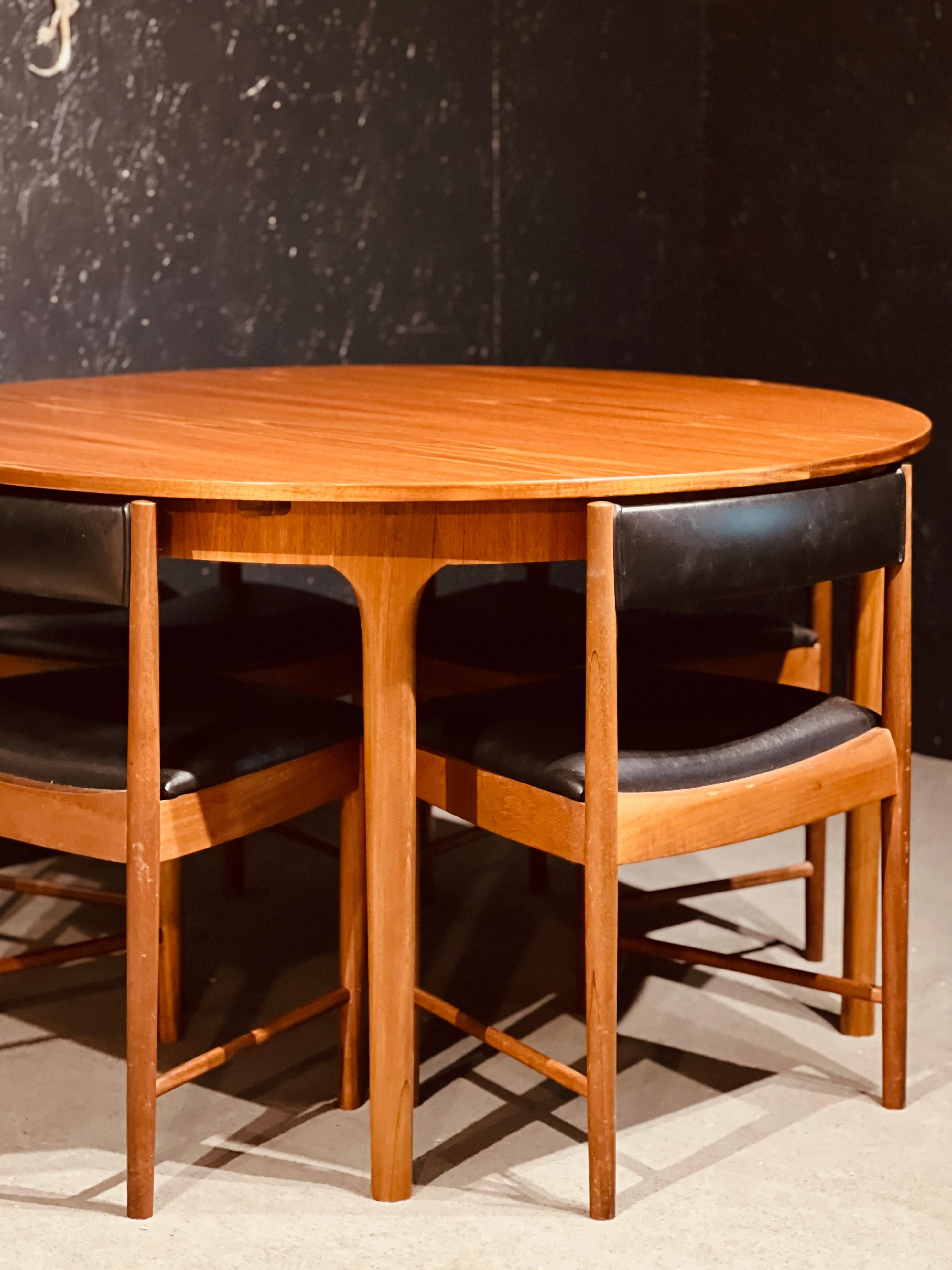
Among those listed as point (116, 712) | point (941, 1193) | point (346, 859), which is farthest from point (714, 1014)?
point (116, 712)

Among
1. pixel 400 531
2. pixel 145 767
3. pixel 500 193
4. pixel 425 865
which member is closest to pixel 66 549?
pixel 145 767

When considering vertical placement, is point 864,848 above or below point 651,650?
below

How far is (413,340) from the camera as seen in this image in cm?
359

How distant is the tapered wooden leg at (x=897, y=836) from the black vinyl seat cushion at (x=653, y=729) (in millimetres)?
46

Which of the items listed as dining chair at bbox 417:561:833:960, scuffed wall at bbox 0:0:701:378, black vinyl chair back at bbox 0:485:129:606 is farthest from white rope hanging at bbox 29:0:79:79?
black vinyl chair back at bbox 0:485:129:606

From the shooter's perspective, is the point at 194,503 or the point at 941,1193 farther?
the point at 941,1193

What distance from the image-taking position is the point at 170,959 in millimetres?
2266

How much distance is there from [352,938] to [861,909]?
75cm

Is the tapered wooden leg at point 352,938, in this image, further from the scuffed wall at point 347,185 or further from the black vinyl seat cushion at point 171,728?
the scuffed wall at point 347,185

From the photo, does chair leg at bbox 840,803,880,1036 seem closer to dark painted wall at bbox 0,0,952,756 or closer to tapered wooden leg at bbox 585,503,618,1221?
tapered wooden leg at bbox 585,503,618,1221

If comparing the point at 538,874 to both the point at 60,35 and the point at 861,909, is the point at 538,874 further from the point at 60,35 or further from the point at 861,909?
the point at 60,35

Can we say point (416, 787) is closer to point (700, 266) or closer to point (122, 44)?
point (122, 44)

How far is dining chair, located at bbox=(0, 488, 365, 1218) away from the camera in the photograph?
1734mm

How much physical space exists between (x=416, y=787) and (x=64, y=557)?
0.49m
